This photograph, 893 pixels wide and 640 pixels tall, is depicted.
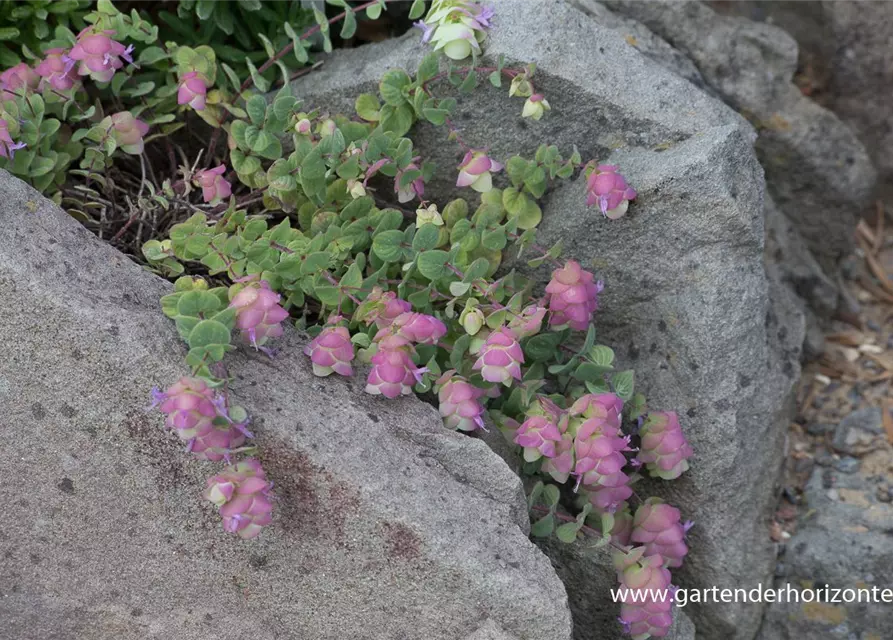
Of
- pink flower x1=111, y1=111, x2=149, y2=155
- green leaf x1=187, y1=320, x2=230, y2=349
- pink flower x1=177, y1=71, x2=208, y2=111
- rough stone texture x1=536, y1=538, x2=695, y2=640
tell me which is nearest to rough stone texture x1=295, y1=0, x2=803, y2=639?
rough stone texture x1=536, y1=538, x2=695, y2=640

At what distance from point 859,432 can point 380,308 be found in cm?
135

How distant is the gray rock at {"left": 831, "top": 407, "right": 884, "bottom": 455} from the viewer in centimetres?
234

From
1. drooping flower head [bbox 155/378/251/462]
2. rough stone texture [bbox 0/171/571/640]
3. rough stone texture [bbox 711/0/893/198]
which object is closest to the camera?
drooping flower head [bbox 155/378/251/462]

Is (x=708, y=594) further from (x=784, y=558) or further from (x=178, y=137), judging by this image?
(x=178, y=137)

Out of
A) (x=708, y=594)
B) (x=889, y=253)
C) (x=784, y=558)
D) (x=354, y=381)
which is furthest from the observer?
(x=889, y=253)

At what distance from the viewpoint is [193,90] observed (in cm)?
186

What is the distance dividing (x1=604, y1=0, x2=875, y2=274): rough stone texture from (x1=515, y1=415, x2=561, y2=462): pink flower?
Answer: 1099mm

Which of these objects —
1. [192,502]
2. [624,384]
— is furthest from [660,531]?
[192,502]

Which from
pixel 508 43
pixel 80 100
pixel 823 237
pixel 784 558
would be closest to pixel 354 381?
pixel 508 43

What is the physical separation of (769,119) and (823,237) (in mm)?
383

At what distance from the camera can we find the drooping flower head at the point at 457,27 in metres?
1.82

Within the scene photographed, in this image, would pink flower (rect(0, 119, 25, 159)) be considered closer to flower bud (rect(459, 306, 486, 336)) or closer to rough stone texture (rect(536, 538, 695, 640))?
flower bud (rect(459, 306, 486, 336))

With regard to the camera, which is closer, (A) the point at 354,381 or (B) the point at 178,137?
(A) the point at 354,381

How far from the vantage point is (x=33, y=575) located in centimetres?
156
